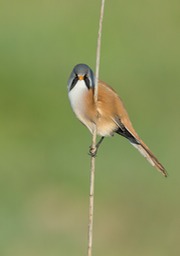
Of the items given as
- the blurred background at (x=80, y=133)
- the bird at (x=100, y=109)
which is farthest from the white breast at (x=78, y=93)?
the blurred background at (x=80, y=133)

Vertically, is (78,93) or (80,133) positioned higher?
(80,133)

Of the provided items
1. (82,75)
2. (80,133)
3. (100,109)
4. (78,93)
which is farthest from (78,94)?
(80,133)

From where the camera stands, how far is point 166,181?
902 cm

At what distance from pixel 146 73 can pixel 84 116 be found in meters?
7.00

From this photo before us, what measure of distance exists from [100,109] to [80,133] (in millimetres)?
4778

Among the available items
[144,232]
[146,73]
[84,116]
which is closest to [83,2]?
[146,73]

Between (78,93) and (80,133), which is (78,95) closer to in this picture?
(78,93)

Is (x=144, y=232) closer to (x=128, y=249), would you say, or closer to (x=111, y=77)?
(x=128, y=249)

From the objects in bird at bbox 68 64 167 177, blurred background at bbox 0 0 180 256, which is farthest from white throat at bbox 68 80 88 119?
blurred background at bbox 0 0 180 256

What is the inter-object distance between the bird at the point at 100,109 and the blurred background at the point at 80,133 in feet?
6.32

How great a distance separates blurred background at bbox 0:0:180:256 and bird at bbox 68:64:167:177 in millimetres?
1926

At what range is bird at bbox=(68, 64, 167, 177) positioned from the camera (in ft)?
18.1

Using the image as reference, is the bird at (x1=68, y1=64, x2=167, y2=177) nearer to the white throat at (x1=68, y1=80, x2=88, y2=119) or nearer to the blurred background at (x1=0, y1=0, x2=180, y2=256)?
the white throat at (x1=68, y1=80, x2=88, y2=119)

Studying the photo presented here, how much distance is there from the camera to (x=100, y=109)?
5773 mm
